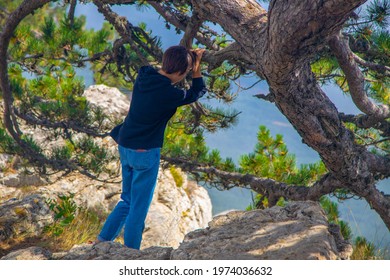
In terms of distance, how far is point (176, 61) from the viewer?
2695 millimetres

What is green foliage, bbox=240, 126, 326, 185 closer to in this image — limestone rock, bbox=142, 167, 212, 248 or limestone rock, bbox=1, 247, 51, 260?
limestone rock, bbox=1, 247, 51, 260

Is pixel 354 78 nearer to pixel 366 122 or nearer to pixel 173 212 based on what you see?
pixel 366 122

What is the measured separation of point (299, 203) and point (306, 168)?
1.46m

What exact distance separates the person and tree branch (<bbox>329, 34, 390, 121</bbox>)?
90cm

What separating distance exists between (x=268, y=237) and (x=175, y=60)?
1189 millimetres

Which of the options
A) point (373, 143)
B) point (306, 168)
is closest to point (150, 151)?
point (306, 168)

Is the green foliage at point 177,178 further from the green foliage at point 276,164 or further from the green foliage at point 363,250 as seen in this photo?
the green foliage at point 363,250

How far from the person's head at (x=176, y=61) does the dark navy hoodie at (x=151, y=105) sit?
0.22 ft

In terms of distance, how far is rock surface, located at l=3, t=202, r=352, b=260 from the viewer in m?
2.24

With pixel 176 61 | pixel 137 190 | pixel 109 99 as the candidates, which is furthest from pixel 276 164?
pixel 109 99

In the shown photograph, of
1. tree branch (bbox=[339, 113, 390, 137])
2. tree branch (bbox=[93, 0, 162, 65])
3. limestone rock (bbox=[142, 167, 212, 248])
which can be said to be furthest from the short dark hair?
limestone rock (bbox=[142, 167, 212, 248])

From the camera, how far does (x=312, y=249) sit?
2.18m

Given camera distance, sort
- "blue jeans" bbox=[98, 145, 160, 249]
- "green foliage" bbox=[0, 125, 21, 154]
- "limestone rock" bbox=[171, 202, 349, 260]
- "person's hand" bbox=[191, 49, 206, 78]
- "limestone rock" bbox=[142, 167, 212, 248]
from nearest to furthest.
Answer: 1. "limestone rock" bbox=[171, 202, 349, 260]
2. "person's hand" bbox=[191, 49, 206, 78]
3. "blue jeans" bbox=[98, 145, 160, 249]
4. "green foliage" bbox=[0, 125, 21, 154]
5. "limestone rock" bbox=[142, 167, 212, 248]

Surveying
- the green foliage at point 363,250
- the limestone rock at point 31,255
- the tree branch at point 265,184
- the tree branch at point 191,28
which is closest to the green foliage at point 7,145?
the tree branch at point 265,184
